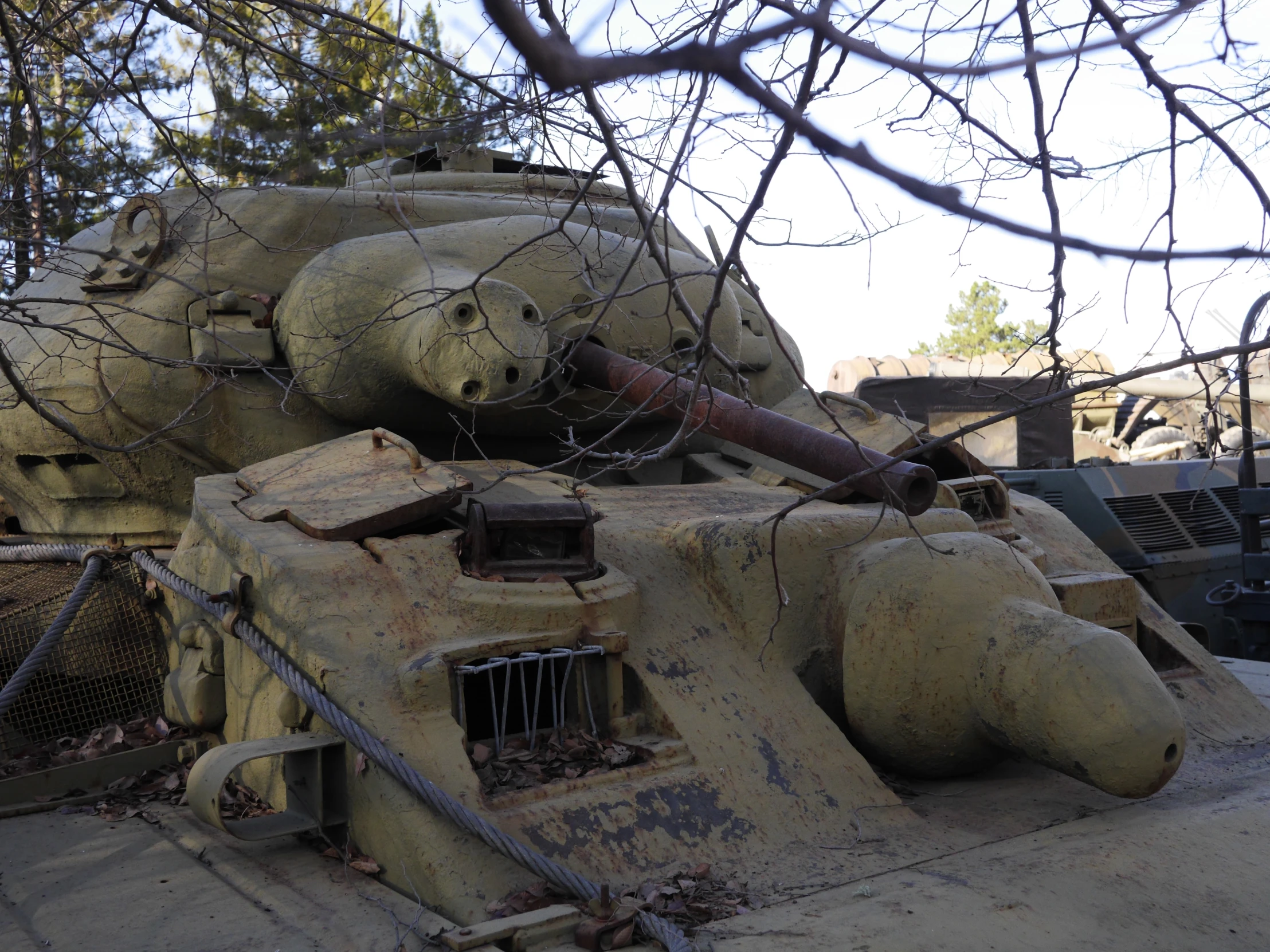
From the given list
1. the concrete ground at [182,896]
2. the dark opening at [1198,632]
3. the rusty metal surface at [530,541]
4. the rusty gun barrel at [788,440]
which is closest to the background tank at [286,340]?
the rusty gun barrel at [788,440]

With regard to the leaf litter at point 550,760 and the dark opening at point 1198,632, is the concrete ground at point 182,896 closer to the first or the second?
the leaf litter at point 550,760

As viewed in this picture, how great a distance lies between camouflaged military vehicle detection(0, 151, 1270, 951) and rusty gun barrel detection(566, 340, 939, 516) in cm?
2

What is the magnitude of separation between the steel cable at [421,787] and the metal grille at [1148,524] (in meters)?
5.63

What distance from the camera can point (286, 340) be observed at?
187 inches

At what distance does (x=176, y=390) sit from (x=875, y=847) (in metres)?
3.08

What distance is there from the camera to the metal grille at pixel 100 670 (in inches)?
169

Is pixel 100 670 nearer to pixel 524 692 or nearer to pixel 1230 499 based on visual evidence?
pixel 524 692

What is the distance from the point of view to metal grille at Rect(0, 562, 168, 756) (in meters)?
4.30

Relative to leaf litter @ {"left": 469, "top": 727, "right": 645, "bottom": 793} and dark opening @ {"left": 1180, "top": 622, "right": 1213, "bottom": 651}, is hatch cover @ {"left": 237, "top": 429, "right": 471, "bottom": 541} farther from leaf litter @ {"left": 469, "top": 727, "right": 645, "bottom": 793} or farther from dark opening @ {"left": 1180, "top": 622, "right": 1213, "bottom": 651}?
dark opening @ {"left": 1180, "top": 622, "right": 1213, "bottom": 651}

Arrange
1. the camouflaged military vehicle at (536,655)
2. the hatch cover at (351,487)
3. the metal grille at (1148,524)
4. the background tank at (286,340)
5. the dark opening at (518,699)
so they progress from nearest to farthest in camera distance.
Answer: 1. the camouflaged military vehicle at (536,655)
2. the dark opening at (518,699)
3. the hatch cover at (351,487)
4. the background tank at (286,340)
5. the metal grille at (1148,524)

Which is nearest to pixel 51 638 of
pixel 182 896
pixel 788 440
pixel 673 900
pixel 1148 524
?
pixel 182 896

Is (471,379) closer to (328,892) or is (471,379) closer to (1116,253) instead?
(328,892)

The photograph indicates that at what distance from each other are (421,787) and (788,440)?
157 centimetres

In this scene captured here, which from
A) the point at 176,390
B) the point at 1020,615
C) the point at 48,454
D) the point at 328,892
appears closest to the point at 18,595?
the point at 48,454
